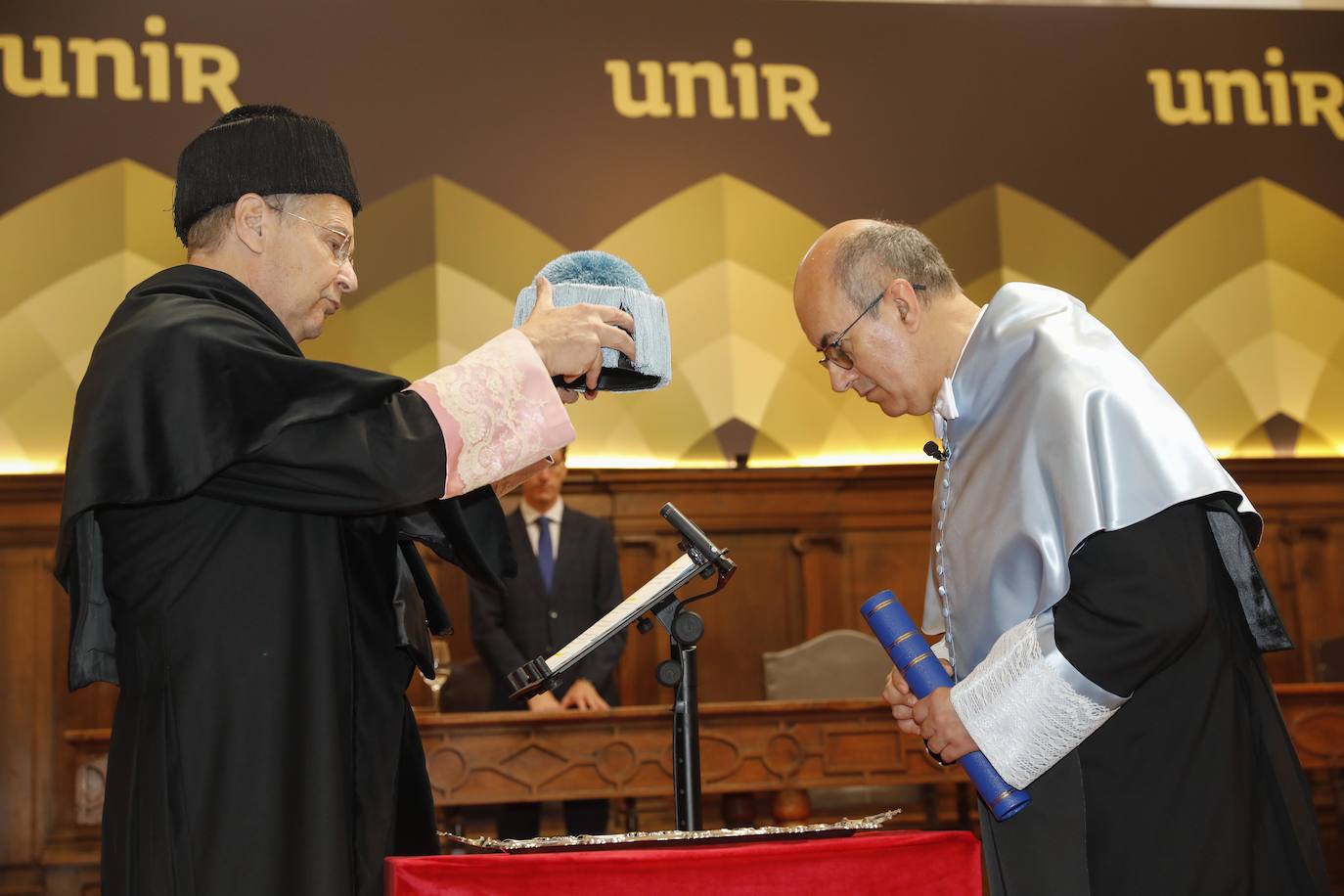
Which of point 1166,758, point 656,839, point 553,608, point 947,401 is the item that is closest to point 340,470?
point 656,839

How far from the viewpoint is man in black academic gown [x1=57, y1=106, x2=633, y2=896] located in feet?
5.81

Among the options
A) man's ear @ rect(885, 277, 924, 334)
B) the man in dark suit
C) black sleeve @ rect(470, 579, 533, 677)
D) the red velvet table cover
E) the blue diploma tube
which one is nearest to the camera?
the red velvet table cover

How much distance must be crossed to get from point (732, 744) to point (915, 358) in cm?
303

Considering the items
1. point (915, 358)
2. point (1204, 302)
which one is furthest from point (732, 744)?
point (1204, 302)

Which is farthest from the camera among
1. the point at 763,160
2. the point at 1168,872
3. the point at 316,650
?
the point at 763,160

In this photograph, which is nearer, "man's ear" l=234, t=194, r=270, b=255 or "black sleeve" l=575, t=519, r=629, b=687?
"man's ear" l=234, t=194, r=270, b=255

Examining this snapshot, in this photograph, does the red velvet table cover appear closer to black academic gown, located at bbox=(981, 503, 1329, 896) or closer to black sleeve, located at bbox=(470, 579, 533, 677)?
black academic gown, located at bbox=(981, 503, 1329, 896)

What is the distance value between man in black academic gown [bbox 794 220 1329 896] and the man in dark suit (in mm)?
3745

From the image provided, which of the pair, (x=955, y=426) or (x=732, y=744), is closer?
(x=955, y=426)

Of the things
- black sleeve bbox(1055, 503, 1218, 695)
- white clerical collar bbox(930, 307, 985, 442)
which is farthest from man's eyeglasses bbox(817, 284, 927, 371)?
black sleeve bbox(1055, 503, 1218, 695)

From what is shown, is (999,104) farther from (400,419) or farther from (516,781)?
(400,419)

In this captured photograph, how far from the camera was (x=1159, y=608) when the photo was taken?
189 centimetres

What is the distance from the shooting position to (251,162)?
2135mm

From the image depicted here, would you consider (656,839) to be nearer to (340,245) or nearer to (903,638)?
(903,638)
